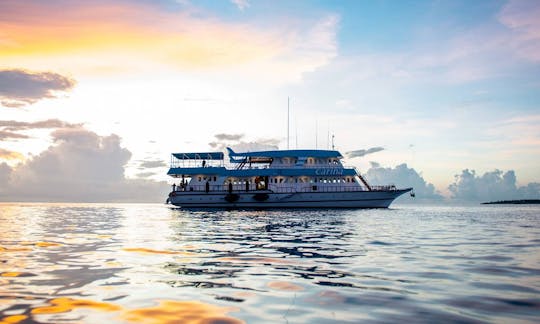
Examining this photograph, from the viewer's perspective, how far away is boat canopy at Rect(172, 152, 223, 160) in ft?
190

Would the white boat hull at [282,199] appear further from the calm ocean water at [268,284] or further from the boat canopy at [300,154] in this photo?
the calm ocean water at [268,284]

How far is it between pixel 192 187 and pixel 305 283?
49.6 metres

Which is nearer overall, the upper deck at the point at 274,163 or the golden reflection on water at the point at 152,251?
the golden reflection on water at the point at 152,251

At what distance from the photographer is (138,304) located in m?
6.28

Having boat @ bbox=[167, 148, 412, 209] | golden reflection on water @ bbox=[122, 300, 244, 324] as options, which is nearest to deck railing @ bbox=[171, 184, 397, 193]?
boat @ bbox=[167, 148, 412, 209]

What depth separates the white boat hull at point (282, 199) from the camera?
51312 millimetres

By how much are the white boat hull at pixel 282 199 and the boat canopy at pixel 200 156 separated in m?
5.24

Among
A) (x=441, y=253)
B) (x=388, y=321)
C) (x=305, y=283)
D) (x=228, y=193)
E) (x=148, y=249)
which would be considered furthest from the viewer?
(x=228, y=193)

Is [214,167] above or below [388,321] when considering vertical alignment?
above

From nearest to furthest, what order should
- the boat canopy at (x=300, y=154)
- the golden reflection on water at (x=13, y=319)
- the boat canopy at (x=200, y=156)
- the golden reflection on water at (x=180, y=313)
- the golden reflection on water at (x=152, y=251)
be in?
the golden reflection on water at (x=13, y=319) < the golden reflection on water at (x=180, y=313) < the golden reflection on water at (x=152, y=251) < the boat canopy at (x=300, y=154) < the boat canopy at (x=200, y=156)

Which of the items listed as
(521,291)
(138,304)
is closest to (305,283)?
(138,304)

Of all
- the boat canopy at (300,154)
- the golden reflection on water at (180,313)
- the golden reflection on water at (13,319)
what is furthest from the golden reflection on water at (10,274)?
the boat canopy at (300,154)

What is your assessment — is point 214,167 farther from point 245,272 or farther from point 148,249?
point 245,272

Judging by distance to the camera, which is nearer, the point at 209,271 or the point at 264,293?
the point at 264,293
